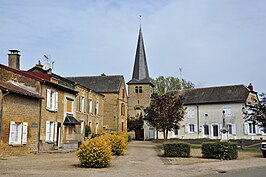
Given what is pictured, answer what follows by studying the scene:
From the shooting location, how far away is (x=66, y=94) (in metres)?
28.2

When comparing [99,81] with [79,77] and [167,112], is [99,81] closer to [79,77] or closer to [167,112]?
[79,77]

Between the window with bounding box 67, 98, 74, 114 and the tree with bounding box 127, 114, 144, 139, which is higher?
the window with bounding box 67, 98, 74, 114

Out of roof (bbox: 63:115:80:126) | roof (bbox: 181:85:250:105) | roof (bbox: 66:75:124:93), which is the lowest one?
roof (bbox: 63:115:80:126)

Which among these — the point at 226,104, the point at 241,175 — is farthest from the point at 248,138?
the point at 241,175

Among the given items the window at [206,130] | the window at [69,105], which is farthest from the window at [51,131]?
the window at [206,130]

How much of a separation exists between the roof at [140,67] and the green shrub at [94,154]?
44.8 m

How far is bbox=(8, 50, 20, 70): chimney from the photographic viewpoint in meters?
26.5

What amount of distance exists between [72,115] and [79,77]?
76.8ft

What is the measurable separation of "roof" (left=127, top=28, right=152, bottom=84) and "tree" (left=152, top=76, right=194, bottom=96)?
15.6 ft

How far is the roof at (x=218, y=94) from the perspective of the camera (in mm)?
44384

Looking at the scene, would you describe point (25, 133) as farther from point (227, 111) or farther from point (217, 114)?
point (227, 111)

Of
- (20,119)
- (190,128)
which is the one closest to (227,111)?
(190,128)

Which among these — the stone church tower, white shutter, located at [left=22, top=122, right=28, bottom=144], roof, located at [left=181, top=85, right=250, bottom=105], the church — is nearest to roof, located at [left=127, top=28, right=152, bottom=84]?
the stone church tower

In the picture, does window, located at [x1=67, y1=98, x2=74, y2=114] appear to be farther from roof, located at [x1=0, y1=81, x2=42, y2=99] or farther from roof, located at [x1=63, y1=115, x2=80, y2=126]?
roof, located at [x1=0, y1=81, x2=42, y2=99]
